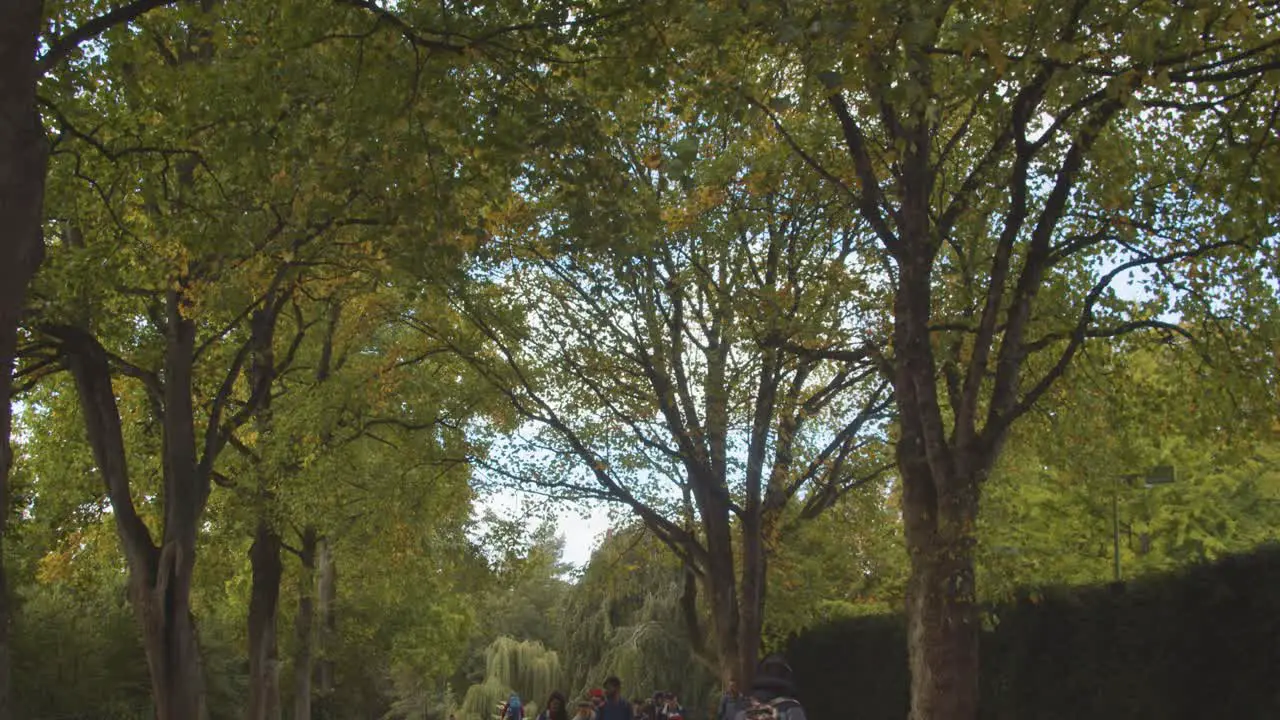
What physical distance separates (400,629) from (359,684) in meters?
10.1

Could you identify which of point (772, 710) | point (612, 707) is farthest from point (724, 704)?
point (772, 710)

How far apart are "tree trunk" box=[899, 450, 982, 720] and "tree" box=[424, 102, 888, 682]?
19.8 feet

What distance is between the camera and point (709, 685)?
104 ft

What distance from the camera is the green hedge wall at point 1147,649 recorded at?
13.6 m

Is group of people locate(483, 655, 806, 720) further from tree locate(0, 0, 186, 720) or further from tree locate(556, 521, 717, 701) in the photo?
tree locate(0, 0, 186, 720)

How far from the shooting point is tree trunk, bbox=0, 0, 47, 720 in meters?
6.07

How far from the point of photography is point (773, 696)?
25.2ft

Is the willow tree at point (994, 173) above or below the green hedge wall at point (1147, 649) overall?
above

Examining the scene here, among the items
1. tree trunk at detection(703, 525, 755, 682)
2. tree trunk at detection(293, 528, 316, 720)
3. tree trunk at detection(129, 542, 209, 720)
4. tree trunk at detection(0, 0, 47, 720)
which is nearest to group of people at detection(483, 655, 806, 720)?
tree trunk at detection(703, 525, 755, 682)

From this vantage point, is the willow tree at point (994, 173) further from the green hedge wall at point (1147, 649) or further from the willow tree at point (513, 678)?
the willow tree at point (513, 678)

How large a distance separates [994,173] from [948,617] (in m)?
4.58

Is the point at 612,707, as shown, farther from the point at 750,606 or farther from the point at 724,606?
the point at 724,606

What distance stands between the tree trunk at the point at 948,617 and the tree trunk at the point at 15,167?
7290 mm

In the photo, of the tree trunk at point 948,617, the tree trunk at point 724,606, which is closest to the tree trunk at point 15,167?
the tree trunk at point 948,617
